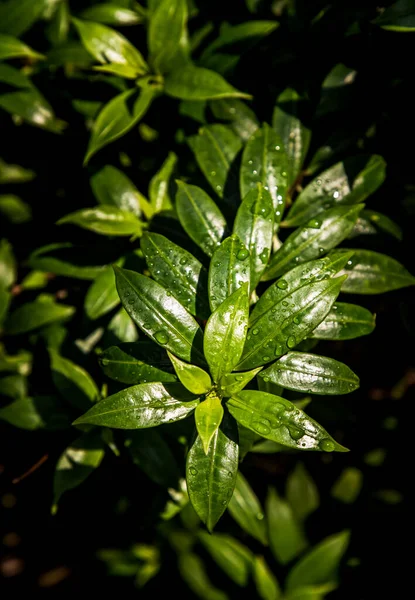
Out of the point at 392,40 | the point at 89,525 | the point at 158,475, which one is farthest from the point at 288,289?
the point at 89,525

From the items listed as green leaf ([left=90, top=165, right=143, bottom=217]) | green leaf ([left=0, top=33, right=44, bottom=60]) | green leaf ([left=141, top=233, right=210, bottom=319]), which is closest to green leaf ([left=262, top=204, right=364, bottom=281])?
green leaf ([left=141, top=233, right=210, bottom=319])

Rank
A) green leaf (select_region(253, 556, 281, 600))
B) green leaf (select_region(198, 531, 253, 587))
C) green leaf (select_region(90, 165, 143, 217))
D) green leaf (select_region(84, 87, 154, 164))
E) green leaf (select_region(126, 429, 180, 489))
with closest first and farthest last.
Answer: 1. green leaf (select_region(126, 429, 180, 489))
2. green leaf (select_region(84, 87, 154, 164))
3. green leaf (select_region(90, 165, 143, 217))
4. green leaf (select_region(253, 556, 281, 600))
5. green leaf (select_region(198, 531, 253, 587))

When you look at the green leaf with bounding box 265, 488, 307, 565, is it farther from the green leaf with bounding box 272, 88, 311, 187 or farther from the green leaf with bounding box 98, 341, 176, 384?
the green leaf with bounding box 272, 88, 311, 187

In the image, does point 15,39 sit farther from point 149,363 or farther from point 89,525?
point 89,525

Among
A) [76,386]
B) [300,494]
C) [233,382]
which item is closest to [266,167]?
[233,382]

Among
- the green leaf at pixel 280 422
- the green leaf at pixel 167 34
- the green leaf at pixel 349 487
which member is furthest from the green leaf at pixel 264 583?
the green leaf at pixel 167 34

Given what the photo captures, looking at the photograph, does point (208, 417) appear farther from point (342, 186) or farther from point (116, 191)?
point (116, 191)

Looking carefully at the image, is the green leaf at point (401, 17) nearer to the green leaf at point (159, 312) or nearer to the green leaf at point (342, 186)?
the green leaf at point (342, 186)
